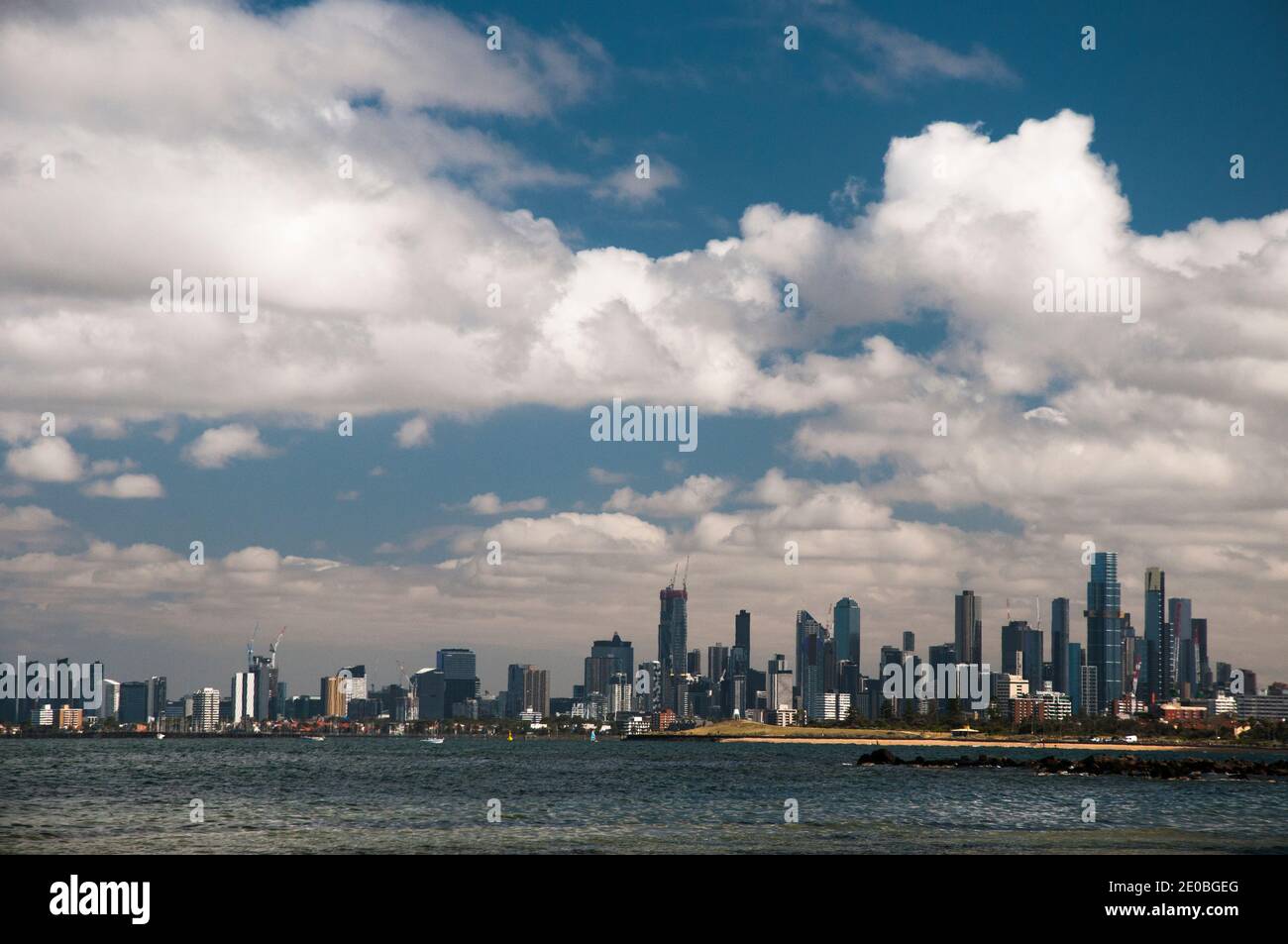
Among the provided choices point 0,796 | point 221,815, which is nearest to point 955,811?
point 221,815

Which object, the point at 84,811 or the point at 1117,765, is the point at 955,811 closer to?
the point at 84,811
